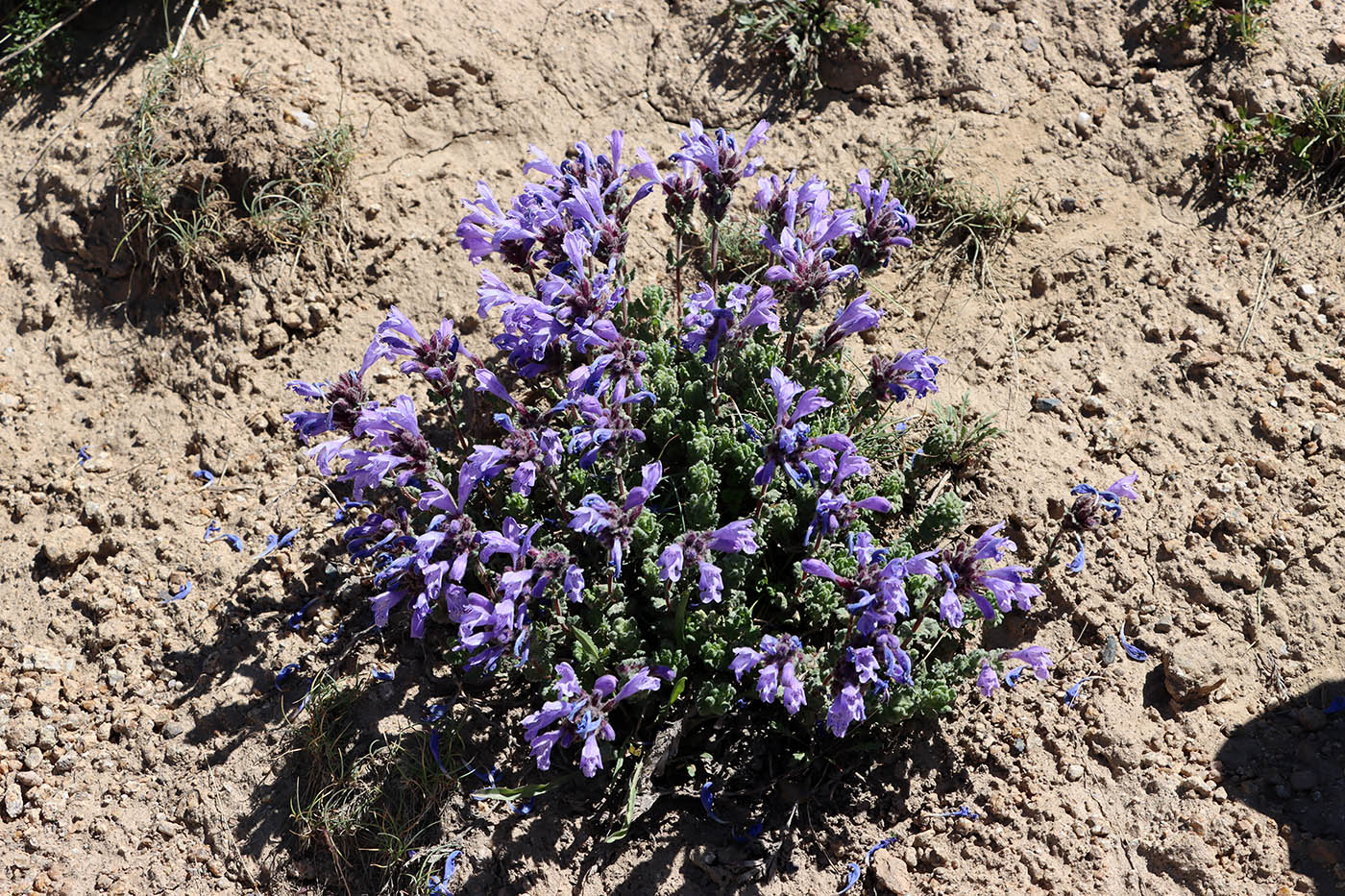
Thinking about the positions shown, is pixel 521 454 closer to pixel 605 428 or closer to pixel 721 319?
pixel 605 428

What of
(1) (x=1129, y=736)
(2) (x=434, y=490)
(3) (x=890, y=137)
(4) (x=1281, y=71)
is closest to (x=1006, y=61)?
(3) (x=890, y=137)

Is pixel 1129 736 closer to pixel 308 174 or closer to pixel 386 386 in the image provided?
pixel 386 386

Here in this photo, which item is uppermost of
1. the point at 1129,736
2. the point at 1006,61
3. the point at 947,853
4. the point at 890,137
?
the point at 1006,61

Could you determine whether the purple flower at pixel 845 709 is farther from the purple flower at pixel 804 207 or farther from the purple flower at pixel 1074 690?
the purple flower at pixel 804 207

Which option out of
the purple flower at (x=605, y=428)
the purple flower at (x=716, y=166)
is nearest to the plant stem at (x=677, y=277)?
the purple flower at (x=716, y=166)

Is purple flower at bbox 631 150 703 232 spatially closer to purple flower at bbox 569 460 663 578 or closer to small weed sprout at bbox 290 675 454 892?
purple flower at bbox 569 460 663 578

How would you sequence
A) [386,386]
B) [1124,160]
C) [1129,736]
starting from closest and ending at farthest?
[1129,736]
[386,386]
[1124,160]

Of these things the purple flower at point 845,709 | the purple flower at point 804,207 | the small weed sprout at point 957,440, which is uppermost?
the purple flower at point 804,207
